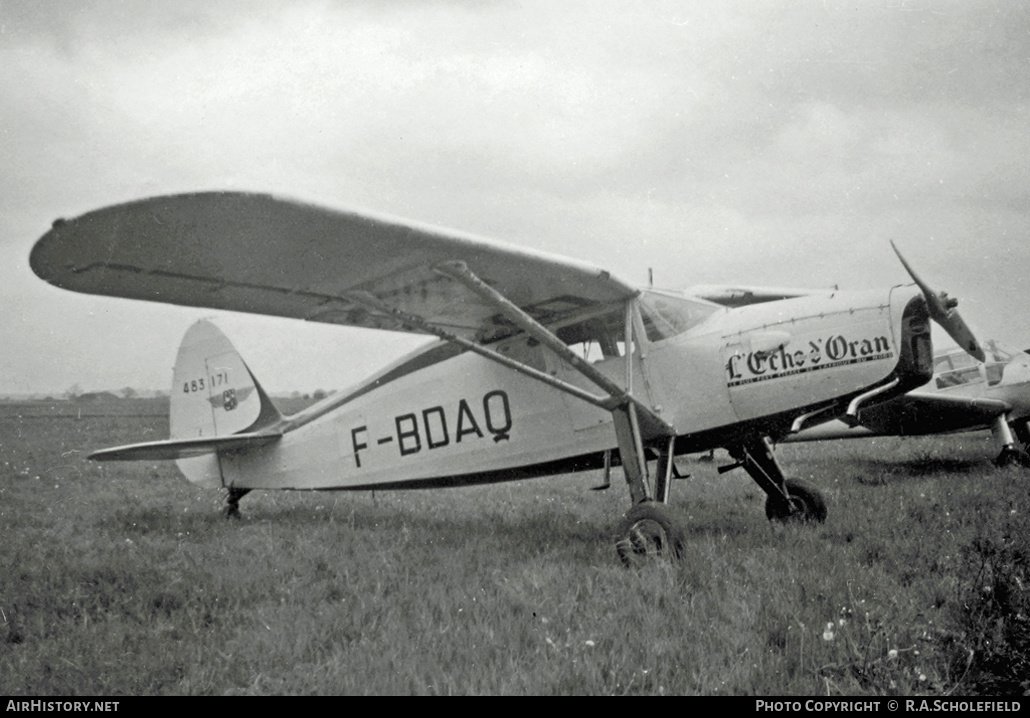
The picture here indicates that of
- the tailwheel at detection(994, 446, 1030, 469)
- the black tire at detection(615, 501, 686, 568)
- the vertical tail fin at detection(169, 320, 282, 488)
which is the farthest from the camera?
the tailwheel at detection(994, 446, 1030, 469)

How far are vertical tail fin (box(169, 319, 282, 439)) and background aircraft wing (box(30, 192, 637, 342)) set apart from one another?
3042 mm

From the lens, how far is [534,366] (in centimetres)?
595

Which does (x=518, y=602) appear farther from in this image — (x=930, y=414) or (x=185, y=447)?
(x=930, y=414)

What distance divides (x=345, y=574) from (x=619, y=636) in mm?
2161

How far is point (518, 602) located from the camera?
3.67 meters

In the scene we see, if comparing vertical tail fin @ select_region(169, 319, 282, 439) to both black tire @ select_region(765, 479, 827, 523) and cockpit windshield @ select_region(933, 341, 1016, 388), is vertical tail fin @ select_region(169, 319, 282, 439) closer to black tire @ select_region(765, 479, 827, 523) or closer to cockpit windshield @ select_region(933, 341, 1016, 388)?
black tire @ select_region(765, 479, 827, 523)

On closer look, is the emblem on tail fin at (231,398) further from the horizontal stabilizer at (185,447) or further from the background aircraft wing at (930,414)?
the background aircraft wing at (930,414)

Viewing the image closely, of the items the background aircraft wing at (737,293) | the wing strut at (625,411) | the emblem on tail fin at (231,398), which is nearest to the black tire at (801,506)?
the wing strut at (625,411)

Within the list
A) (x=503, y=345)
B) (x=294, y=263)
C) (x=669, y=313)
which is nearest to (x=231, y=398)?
(x=503, y=345)

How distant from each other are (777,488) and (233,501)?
5.63 meters

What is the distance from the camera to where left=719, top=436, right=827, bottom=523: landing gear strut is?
5.82m

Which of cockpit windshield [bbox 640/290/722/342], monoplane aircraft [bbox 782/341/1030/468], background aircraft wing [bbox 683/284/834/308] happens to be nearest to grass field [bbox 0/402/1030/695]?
cockpit windshield [bbox 640/290/722/342]
